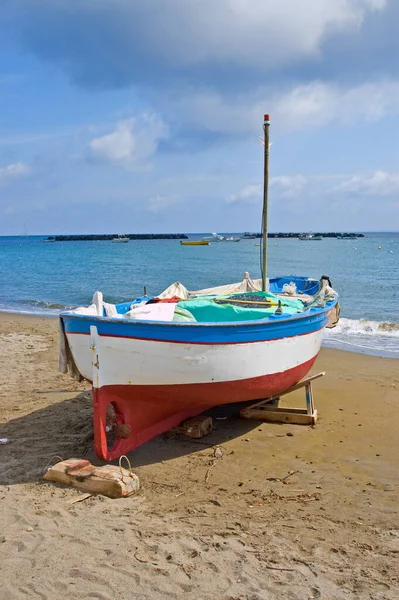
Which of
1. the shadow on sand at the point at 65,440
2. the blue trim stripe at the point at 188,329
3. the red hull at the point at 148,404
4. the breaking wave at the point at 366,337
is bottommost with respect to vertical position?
the breaking wave at the point at 366,337

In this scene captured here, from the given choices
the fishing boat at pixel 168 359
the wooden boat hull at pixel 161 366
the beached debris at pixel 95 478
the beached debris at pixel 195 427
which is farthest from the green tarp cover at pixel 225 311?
the beached debris at pixel 95 478

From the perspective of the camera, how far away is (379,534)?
4.23 m

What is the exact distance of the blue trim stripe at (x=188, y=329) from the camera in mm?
5258

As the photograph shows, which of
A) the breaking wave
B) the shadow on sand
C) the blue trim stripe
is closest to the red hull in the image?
the shadow on sand

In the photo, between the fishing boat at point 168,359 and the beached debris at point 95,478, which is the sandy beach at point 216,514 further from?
A: the fishing boat at point 168,359

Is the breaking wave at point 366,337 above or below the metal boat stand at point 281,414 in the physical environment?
below

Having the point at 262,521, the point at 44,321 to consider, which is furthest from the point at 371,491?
the point at 44,321

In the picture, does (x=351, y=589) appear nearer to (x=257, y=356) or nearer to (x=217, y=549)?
(x=217, y=549)

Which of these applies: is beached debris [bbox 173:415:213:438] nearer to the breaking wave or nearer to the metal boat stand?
the metal boat stand

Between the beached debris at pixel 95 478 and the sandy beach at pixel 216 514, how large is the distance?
10cm

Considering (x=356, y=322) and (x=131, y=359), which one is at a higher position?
(x=131, y=359)

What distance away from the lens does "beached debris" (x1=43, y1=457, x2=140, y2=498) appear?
4.84m

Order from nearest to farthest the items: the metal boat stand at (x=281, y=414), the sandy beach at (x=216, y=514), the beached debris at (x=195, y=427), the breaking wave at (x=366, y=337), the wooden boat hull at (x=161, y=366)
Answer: the sandy beach at (x=216, y=514) → the wooden boat hull at (x=161, y=366) → the beached debris at (x=195, y=427) → the metal boat stand at (x=281, y=414) → the breaking wave at (x=366, y=337)

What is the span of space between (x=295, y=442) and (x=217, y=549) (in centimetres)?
256
